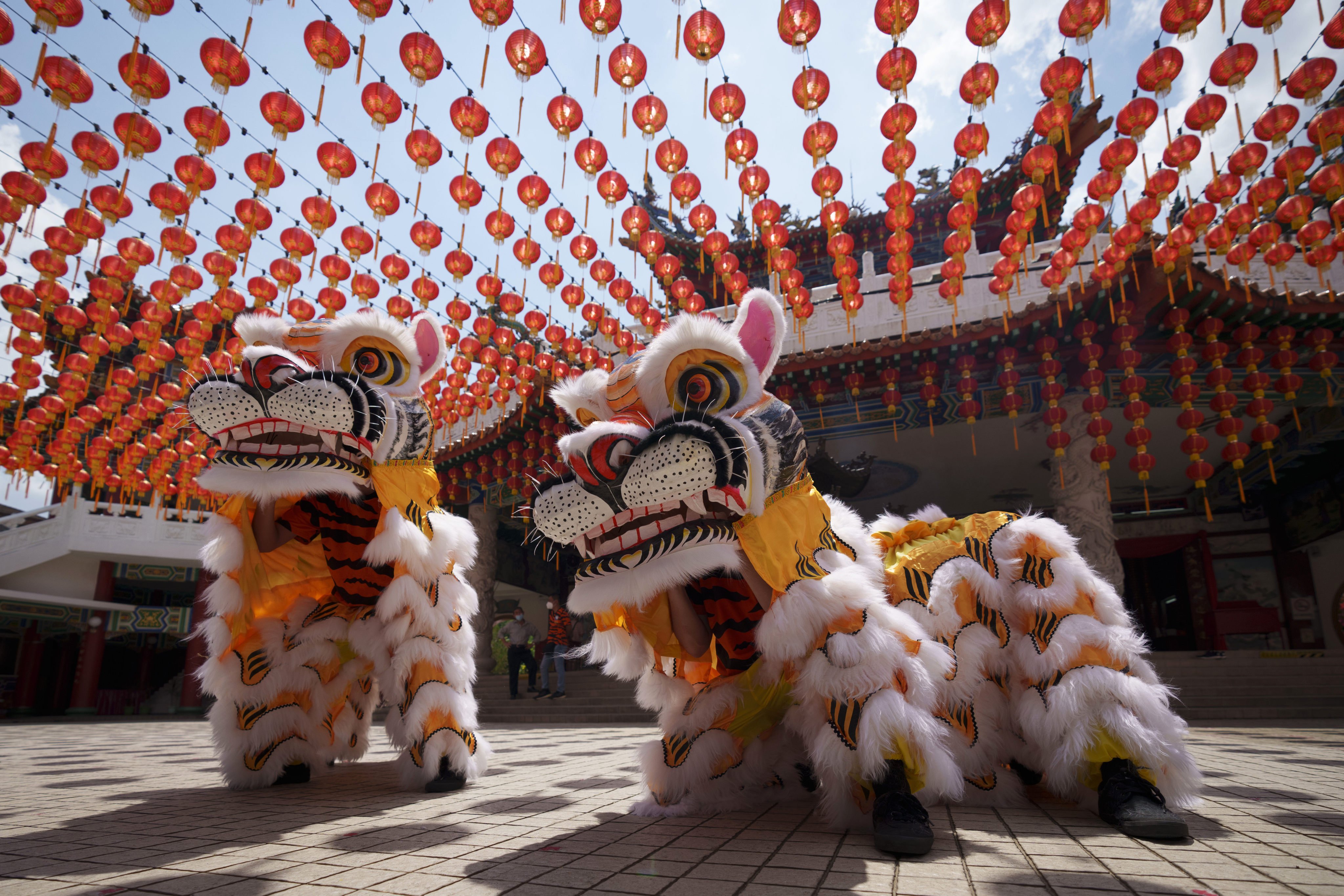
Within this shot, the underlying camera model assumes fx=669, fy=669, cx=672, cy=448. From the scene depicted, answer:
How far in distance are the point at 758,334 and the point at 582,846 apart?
1627mm

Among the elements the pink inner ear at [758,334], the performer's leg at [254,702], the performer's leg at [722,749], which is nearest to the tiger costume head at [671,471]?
the pink inner ear at [758,334]

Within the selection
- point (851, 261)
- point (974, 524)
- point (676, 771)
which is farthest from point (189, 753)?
point (851, 261)

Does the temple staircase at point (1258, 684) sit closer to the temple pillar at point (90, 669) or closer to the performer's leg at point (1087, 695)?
the performer's leg at point (1087, 695)

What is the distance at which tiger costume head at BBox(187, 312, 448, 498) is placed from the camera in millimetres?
2533

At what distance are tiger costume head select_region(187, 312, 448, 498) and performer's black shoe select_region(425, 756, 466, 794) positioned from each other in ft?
3.99

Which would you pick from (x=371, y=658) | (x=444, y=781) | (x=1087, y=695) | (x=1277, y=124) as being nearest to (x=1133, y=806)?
(x=1087, y=695)

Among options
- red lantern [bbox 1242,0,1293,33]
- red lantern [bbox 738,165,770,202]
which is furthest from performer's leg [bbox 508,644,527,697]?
red lantern [bbox 1242,0,1293,33]

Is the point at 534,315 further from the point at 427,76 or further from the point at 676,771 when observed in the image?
the point at 676,771

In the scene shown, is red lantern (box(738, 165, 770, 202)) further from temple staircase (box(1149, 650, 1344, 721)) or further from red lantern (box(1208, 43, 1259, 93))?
temple staircase (box(1149, 650, 1344, 721))

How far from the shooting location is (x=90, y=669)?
487 inches

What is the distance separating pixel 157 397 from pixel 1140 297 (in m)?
11.5

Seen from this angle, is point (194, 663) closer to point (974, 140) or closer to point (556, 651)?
point (556, 651)

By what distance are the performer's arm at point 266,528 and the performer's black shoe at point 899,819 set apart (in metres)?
2.59

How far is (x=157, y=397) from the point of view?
8.56 metres
